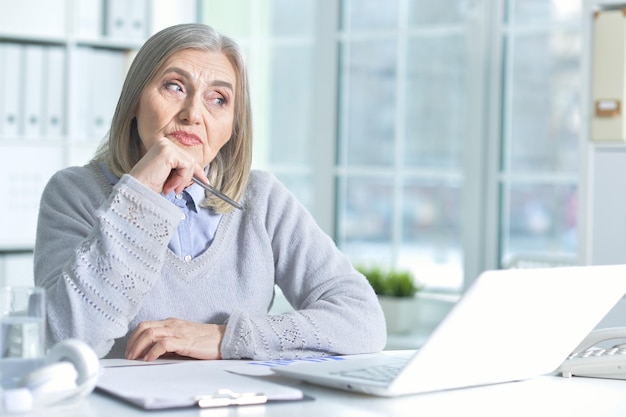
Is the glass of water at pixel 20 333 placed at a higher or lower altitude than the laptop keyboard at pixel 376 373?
higher

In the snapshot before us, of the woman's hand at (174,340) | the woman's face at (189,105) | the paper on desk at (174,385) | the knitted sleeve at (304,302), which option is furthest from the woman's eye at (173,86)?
the paper on desk at (174,385)

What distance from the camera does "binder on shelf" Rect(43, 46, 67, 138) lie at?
384 centimetres

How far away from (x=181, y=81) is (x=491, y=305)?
0.95 metres

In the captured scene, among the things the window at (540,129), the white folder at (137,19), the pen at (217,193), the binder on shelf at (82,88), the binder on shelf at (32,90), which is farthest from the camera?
the white folder at (137,19)

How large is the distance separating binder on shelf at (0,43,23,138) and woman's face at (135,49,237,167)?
186cm

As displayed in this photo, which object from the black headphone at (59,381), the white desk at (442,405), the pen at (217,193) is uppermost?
the pen at (217,193)

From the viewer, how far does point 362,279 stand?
6.56ft

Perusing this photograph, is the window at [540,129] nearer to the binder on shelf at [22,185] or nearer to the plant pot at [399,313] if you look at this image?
the plant pot at [399,313]

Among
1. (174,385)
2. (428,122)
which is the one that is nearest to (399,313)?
(428,122)

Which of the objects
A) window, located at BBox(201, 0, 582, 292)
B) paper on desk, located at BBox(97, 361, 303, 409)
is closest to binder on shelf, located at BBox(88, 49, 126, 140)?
window, located at BBox(201, 0, 582, 292)

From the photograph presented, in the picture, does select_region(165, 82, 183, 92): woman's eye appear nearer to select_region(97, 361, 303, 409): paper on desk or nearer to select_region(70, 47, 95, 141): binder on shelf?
select_region(97, 361, 303, 409): paper on desk

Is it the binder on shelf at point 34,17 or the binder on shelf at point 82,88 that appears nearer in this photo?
the binder on shelf at point 34,17

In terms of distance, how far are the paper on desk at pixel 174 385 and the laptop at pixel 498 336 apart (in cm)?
8

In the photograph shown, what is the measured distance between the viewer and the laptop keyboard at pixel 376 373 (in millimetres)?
1356
